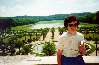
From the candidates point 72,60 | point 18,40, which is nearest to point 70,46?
point 72,60

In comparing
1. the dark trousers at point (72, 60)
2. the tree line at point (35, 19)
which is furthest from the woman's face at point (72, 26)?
the tree line at point (35, 19)

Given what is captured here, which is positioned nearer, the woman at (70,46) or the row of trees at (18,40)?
the woman at (70,46)

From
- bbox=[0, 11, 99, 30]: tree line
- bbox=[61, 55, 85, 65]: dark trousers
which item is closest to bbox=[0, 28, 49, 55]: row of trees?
bbox=[0, 11, 99, 30]: tree line

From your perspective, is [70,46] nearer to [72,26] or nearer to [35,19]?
[72,26]

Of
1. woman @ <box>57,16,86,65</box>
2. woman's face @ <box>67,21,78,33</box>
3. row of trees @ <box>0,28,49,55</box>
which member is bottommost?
row of trees @ <box>0,28,49,55</box>

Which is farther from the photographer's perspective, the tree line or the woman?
the tree line

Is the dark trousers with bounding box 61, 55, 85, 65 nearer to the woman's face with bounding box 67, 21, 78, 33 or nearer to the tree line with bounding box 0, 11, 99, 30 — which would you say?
the woman's face with bounding box 67, 21, 78, 33

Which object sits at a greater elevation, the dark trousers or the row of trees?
the dark trousers

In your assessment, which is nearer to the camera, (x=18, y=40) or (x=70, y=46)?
(x=70, y=46)

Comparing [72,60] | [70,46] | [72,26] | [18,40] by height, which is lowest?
[18,40]

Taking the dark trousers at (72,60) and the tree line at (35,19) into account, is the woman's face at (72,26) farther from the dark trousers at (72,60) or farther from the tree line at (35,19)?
the tree line at (35,19)

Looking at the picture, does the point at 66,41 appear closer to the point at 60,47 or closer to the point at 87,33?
the point at 60,47
